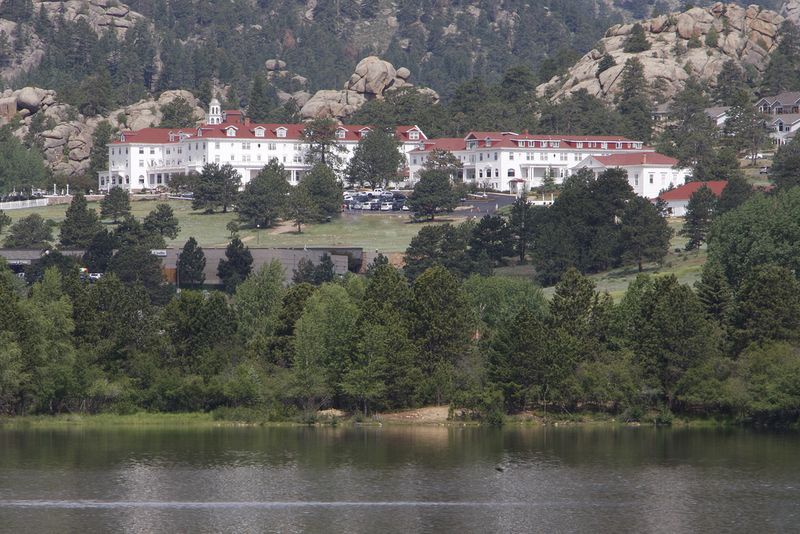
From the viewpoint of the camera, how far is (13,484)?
7244 centimetres

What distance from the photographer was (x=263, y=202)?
182500mm

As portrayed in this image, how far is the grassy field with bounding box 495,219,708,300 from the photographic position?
137 m

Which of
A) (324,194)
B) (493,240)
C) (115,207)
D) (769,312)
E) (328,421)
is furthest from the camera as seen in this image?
(324,194)

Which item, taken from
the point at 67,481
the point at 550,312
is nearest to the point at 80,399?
the point at 67,481

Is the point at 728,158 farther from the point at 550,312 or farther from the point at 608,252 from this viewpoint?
the point at 550,312

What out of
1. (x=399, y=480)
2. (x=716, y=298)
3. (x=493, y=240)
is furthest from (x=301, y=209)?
(x=399, y=480)

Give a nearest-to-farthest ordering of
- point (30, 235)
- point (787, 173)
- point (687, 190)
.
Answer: point (787, 173)
point (30, 235)
point (687, 190)

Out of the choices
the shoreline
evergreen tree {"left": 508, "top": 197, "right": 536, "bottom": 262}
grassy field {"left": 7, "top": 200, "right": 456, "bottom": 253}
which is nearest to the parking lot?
grassy field {"left": 7, "top": 200, "right": 456, "bottom": 253}

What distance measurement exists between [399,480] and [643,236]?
249ft

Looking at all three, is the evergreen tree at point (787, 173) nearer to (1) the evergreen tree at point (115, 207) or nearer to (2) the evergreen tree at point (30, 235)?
(1) the evergreen tree at point (115, 207)

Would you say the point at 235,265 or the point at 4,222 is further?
the point at 4,222

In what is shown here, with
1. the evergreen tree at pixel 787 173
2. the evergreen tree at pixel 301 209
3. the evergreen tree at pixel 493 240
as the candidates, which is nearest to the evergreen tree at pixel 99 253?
the evergreen tree at pixel 301 209

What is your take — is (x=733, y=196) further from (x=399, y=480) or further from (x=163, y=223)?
(x=399, y=480)

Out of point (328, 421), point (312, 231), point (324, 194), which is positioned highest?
point (324, 194)
